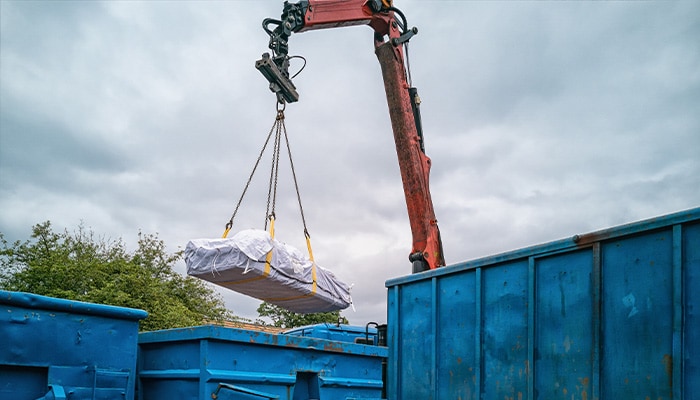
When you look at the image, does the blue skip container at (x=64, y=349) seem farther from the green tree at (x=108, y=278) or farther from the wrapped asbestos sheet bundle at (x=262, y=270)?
the green tree at (x=108, y=278)

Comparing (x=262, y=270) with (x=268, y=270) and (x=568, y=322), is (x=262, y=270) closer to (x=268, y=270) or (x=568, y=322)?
(x=268, y=270)

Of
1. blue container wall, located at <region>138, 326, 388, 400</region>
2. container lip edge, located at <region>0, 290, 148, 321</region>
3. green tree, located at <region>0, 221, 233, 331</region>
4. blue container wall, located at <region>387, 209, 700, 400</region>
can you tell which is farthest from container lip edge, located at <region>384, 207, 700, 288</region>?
green tree, located at <region>0, 221, 233, 331</region>

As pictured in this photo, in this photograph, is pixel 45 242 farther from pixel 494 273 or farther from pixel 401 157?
pixel 494 273

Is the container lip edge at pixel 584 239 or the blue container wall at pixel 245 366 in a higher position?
the container lip edge at pixel 584 239

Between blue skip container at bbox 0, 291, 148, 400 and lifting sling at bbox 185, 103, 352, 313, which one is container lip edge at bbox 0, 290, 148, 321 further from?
lifting sling at bbox 185, 103, 352, 313

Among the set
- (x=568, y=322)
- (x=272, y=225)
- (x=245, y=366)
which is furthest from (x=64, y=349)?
(x=568, y=322)

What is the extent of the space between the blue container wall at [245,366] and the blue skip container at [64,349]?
293 millimetres

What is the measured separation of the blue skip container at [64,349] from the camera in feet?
14.4

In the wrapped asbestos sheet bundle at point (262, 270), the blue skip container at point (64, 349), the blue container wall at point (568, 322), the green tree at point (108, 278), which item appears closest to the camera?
the blue skip container at point (64, 349)

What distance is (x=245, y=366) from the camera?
511 cm

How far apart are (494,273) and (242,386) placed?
8.39 ft

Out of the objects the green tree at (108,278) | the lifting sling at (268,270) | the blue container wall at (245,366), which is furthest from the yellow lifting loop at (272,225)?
the green tree at (108,278)

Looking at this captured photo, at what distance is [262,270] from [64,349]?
2.47 meters

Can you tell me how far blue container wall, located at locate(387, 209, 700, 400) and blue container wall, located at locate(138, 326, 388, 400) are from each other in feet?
3.15
